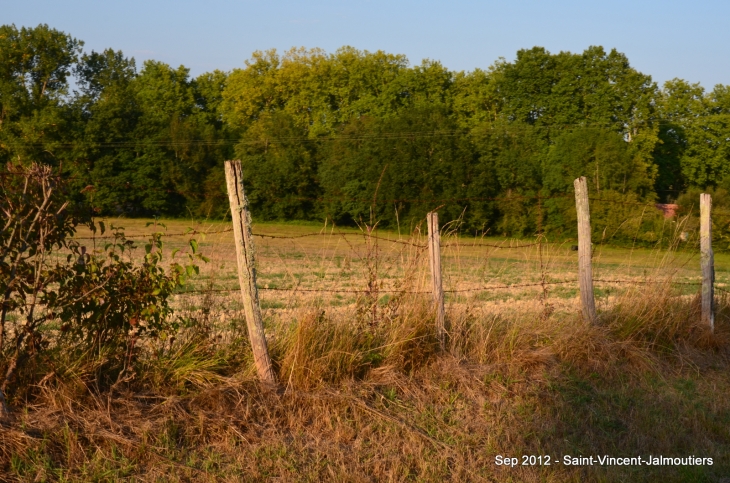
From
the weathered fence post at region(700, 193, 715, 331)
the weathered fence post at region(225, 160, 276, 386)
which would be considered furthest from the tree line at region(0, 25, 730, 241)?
the weathered fence post at region(225, 160, 276, 386)

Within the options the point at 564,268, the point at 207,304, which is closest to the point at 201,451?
the point at 207,304

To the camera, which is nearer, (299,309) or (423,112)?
(299,309)

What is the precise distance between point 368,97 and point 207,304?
67.9 meters

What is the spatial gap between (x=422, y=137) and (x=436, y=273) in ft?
183

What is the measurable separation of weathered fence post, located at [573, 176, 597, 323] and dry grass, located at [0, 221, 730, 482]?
22 centimetres

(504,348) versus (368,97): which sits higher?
(368,97)

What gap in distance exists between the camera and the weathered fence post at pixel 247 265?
5922 millimetres

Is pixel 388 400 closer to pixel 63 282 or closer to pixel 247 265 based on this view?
pixel 247 265

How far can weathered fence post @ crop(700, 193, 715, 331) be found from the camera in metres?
8.46

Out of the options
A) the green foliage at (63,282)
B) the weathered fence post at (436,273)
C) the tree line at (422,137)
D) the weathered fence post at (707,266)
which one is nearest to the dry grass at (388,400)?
the weathered fence post at (436,273)

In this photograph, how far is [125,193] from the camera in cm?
5266

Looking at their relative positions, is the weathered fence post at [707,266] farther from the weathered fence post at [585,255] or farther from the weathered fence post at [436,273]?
the weathered fence post at [436,273]

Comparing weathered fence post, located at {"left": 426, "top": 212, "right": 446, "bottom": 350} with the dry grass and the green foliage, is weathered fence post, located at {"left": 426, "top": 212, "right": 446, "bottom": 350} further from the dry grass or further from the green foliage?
the green foliage

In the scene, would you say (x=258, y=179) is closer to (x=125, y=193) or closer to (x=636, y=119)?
(x=125, y=193)
